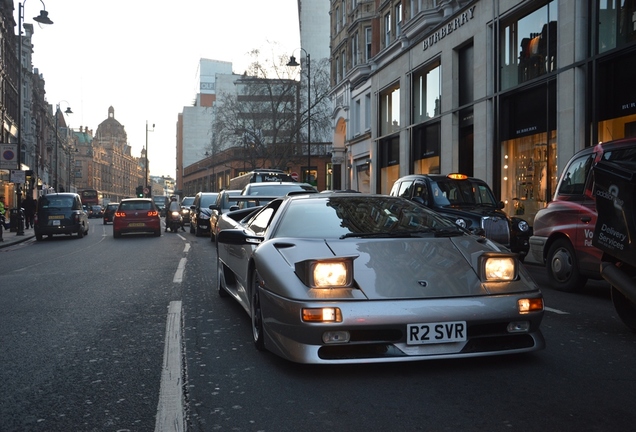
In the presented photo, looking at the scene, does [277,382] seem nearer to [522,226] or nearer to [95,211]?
[522,226]

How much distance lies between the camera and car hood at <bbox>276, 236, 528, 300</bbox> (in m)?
4.13

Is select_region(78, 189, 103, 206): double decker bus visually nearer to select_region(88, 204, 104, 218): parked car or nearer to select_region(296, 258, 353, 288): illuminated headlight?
select_region(88, 204, 104, 218): parked car

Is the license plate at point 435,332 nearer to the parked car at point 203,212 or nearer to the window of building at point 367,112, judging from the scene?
the parked car at point 203,212

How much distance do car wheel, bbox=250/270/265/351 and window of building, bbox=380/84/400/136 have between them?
26755mm

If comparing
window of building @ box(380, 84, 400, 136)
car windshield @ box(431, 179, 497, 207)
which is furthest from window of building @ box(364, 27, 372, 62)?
car windshield @ box(431, 179, 497, 207)

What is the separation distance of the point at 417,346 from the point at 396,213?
5.58 feet

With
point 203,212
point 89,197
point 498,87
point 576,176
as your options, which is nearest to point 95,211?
point 89,197

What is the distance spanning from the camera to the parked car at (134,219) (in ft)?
80.4

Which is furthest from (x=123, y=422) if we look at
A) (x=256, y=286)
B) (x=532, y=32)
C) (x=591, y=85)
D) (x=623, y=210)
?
(x=532, y=32)

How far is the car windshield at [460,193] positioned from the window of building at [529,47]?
756 centimetres

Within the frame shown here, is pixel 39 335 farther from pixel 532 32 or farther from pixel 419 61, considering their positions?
pixel 419 61

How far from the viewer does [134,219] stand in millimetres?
24531

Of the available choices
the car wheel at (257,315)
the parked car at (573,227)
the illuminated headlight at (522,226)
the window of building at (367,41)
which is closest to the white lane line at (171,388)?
the car wheel at (257,315)

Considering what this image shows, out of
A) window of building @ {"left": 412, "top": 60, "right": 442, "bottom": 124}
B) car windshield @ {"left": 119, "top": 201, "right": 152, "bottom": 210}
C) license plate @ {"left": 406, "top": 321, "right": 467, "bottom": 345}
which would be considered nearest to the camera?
license plate @ {"left": 406, "top": 321, "right": 467, "bottom": 345}
